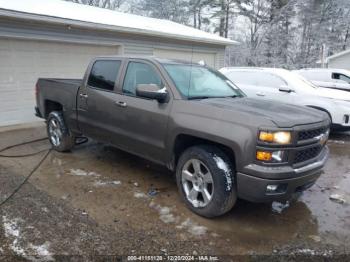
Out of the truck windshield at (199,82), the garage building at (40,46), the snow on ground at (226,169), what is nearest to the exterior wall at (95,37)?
the garage building at (40,46)

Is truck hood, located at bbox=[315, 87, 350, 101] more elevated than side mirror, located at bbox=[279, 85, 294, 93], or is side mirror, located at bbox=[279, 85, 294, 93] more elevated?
side mirror, located at bbox=[279, 85, 294, 93]

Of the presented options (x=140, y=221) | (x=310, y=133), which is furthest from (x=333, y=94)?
(x=140, y=221)

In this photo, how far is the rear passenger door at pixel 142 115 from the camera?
436cm

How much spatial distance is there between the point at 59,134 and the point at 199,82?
10.1ft

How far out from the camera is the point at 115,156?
6.34 m

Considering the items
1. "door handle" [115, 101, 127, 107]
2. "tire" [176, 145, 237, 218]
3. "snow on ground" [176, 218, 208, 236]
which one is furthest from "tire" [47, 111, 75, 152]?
"snow on ground" [176, 218, 208, 236]

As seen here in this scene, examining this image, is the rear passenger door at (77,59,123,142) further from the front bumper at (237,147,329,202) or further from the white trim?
the white trim

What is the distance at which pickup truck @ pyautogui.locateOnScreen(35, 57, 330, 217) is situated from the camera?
3453 millimetres

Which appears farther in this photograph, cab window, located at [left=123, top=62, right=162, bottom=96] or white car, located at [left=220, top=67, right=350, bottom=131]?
white car, located at [left=220, top=67, right=350, bottom=131]

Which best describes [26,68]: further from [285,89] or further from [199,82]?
[285,89]

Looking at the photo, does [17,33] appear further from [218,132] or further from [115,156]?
[218,132]

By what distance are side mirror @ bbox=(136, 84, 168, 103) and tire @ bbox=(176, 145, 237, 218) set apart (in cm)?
75

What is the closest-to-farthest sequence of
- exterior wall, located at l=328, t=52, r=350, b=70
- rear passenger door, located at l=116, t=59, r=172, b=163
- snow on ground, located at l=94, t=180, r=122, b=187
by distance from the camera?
rear passenger door, located at l=116, t=59, r=172, b=163
snow on ground, located at l=94, t=180, r=122, b=187
exterior wall, located at l=328, t=52, r=350, b=70

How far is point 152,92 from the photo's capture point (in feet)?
13.8
